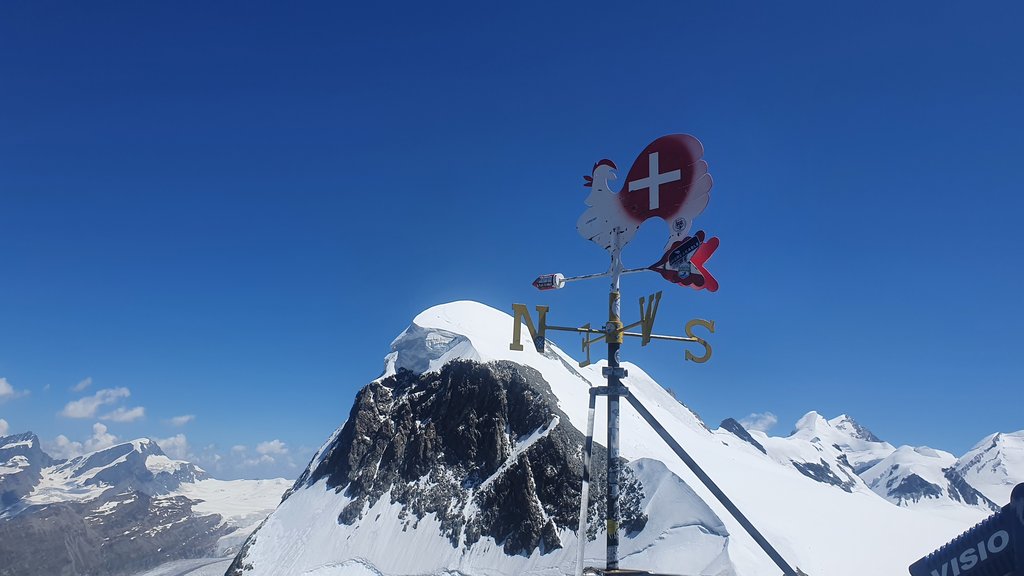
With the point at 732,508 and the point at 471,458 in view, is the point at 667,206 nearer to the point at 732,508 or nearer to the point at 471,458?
the point at 732,508

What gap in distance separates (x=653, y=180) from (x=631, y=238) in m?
1.52

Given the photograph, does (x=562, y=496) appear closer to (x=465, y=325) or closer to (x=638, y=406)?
(x=465, y=325)

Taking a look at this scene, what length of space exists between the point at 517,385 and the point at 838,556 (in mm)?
42752

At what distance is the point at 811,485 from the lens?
7312cm

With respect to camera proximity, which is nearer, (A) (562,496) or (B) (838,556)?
(B) (838,556)

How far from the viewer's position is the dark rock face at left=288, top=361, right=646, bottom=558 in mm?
68875

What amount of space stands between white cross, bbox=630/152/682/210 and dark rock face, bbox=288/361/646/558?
50823 mm

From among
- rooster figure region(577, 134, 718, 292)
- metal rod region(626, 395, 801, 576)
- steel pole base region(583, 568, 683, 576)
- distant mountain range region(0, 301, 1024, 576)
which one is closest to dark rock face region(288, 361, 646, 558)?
distant mountain range region(0, 301, 1024, 576)

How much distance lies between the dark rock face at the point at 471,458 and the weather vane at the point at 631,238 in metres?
49.4

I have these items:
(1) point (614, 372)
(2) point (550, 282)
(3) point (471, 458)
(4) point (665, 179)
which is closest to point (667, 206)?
(4) point (665, 179)

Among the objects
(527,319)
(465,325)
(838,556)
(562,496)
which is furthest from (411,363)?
(527,319)

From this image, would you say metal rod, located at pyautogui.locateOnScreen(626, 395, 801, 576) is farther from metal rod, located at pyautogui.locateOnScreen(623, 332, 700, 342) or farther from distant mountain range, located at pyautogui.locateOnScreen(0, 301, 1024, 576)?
distant mountain range, located at pyautogui.locateOnScreen(0, 301, 1024, 576)

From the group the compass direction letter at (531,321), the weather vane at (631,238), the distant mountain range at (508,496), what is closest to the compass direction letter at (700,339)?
the weather vane at (631,238)

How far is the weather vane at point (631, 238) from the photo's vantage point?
13484 millimetres
